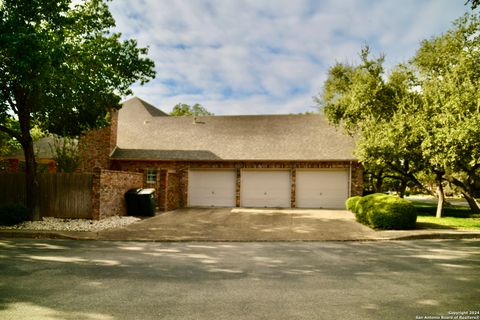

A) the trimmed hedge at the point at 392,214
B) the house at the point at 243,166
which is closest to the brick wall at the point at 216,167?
the house at the point at 243,166

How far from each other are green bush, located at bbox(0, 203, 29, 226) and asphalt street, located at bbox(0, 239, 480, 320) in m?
2.99

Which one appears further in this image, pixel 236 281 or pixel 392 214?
pixel 392 214

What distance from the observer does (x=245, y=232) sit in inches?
464

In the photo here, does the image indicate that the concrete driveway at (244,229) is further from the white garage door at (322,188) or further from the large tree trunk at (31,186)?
the white garage door at (322,188)

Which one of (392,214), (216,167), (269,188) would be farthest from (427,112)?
(216,167)

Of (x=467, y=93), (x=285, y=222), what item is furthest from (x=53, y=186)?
(x=467, y=93)

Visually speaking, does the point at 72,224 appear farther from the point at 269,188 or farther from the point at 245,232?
the point at 269,188

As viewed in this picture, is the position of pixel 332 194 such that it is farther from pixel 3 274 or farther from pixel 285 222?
pixel 3 274

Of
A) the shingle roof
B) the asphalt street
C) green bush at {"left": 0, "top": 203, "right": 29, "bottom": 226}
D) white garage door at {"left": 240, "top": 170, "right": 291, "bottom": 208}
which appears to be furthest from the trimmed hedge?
green bush at {"left": 0, "top": 203, "right": 29, "bottom": 226}

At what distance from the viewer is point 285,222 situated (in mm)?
14180

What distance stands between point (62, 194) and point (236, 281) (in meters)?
11.4

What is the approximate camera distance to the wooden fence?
14.0 m

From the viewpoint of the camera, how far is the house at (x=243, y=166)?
782 inches

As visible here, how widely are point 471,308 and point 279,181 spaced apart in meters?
16.1
